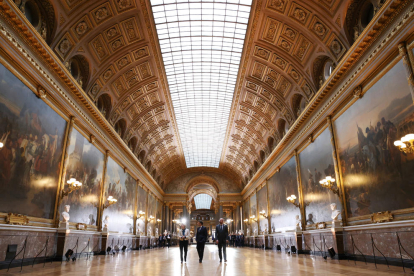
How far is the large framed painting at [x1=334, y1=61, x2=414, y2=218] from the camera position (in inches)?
358

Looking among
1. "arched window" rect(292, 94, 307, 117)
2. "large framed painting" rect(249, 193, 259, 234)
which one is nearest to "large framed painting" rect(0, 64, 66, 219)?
"arched window" rect(292, 94, 307, 117)

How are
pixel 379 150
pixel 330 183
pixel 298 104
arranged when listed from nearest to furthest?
1. pixel 379 150
2. pixel 330 183
3. pixel 298 104

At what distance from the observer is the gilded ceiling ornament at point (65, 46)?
521 inches

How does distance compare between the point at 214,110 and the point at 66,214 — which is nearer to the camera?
the point at 66,214

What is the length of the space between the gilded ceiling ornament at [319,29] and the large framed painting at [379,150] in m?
4.02

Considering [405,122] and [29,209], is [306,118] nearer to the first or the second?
[405,122]

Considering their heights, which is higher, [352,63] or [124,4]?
[124,4]

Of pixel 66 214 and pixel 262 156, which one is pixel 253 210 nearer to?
pixel 262 156

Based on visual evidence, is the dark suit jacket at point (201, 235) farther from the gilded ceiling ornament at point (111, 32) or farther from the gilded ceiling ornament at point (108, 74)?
the gilded ceiling ornament at point (108, 74)

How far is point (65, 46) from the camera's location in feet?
44.3

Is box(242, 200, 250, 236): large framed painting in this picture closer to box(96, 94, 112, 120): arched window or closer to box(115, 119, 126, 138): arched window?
box(115, 119, 126, 138): arched window

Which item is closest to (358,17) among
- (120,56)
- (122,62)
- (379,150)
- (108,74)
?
(379,150)

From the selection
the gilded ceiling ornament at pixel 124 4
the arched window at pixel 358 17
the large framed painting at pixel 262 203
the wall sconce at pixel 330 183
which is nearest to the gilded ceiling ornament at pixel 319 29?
the arched window at pixel 358 17

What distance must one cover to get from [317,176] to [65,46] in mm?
14603
